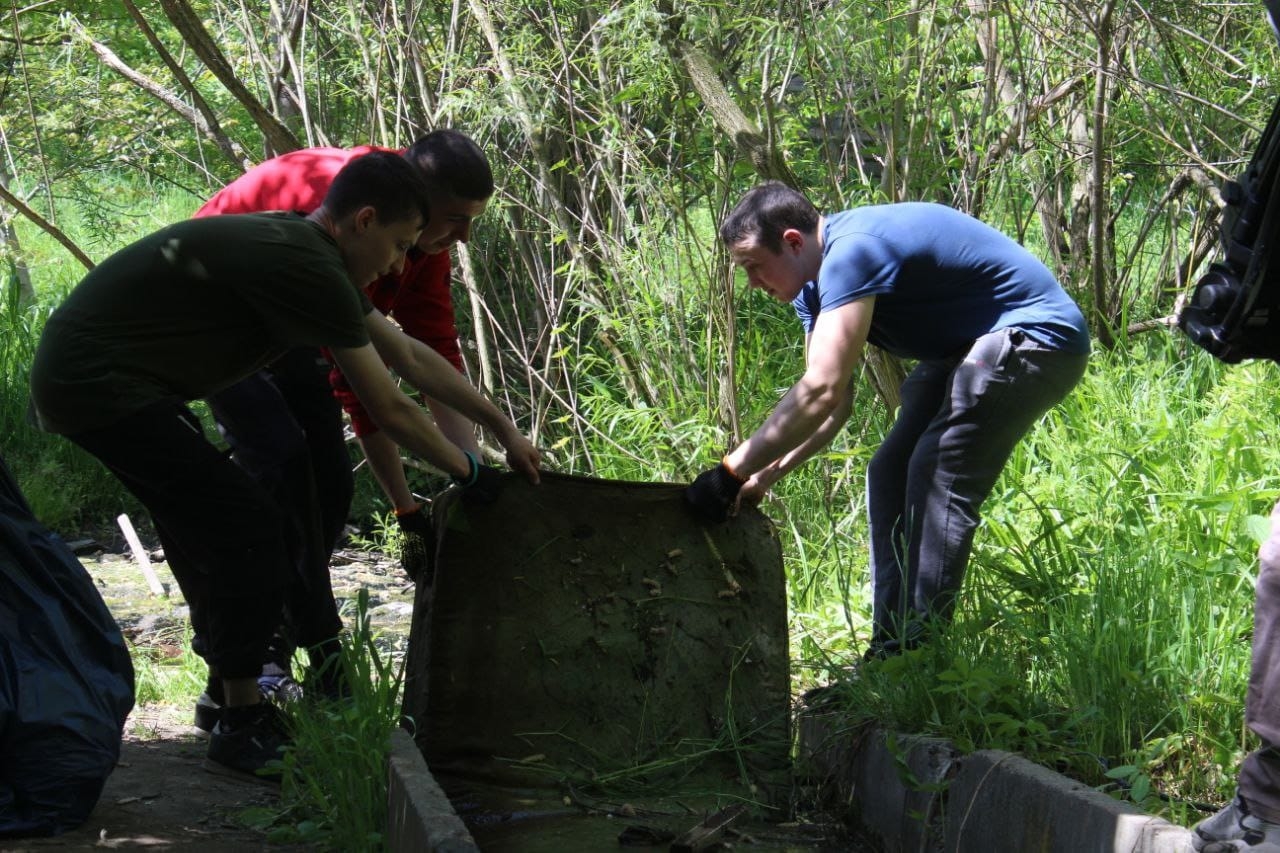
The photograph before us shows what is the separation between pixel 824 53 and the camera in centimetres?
509

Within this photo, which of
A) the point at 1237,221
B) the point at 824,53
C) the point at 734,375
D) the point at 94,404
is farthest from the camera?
the point at 734,375

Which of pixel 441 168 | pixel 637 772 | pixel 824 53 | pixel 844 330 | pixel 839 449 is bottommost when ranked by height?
pixel 637 772

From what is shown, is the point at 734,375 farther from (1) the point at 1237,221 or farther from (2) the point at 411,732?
(1) the point at 1237,221

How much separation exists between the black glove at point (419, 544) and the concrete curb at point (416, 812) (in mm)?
591

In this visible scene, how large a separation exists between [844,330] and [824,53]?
185cm

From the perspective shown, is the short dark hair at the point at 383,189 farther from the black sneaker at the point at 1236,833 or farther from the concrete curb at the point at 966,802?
the black sneaker at the point at 1236,833

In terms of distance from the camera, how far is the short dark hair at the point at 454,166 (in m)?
3.72

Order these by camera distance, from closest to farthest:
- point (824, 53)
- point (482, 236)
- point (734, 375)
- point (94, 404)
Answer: point (94, 404) → point (824, 53) → point (734, 375) → point (482, 236)

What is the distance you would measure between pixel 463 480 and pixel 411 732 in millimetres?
678

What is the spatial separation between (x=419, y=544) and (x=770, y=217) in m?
1.31

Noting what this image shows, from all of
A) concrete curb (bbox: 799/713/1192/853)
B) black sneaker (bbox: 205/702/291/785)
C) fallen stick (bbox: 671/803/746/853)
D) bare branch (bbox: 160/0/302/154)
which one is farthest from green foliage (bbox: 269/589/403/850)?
bare branch (bbox: 160/0/302/154)

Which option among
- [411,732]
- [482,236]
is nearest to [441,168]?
[411,732]

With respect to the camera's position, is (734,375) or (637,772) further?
(734,375)

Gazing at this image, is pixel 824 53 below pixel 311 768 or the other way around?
the other way around
